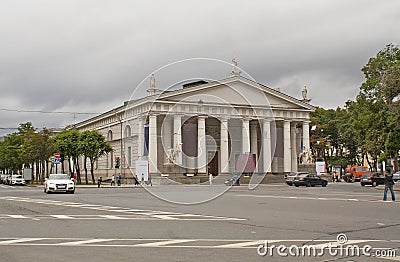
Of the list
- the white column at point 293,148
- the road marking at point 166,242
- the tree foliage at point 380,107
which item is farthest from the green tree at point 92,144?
the road marking at point 166,242

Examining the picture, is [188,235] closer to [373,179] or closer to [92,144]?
[373,179]

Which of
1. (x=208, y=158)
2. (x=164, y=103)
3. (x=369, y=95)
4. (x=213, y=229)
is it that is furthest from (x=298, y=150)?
(x=213, y=229)

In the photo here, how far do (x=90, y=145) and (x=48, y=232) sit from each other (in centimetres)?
5557

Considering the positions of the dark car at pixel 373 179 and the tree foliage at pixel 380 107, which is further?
the dark car at pixel 373 179

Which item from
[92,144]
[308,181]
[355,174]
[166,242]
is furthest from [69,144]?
[166,242]

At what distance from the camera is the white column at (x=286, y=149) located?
8031 centimetres

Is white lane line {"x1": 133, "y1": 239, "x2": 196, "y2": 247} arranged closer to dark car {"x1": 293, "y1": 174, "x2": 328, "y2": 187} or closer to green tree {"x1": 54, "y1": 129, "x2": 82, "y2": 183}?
dark car {"x1": 293, "y1": 174, "x2": 328, "y2": 187}

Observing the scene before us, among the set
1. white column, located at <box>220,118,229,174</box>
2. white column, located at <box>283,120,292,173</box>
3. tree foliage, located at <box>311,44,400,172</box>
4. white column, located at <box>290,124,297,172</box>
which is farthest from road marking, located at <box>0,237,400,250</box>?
white column, located at <box>290,124,297,172</box>

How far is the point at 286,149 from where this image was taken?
84.4 metres

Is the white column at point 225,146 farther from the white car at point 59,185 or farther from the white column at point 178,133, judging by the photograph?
the white car at point 59,185

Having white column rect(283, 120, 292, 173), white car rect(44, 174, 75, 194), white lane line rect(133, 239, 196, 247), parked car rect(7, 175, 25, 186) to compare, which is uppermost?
white column rect(283, 120, 292, 173)

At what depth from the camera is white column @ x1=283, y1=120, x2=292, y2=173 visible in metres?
80.3

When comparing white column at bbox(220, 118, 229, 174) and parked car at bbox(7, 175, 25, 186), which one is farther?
parked car at bbox(7, 175, 25, 186)

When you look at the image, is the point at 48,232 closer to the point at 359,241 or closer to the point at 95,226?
the point at 95,226
